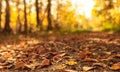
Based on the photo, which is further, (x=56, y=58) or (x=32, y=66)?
(x=56, y=58)

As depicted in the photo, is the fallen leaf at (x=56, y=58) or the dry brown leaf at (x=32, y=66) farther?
the fallen leaf at (x=56, y=58)

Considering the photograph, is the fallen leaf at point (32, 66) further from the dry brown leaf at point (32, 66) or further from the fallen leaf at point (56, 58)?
the fallen leaf at point (56, 58)

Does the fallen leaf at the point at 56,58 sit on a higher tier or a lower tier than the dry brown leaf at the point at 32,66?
lower

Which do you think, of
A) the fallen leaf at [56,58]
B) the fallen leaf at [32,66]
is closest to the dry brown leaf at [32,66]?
the fallen leaf at [32,66]

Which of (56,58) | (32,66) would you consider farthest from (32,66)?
(56,58)

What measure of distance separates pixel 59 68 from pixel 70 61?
61cm

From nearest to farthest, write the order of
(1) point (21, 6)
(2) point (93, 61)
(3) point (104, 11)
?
(2) point (93, 61), (1) point (21, 6), (3) point (104, 11)

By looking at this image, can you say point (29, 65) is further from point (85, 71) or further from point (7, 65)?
point (85, 71)

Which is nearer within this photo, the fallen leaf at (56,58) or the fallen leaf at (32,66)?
the fallen leaf at (32,66)

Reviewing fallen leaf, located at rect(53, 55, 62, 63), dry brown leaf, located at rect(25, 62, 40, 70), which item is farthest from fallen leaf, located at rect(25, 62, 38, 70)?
fallen leaf, located at rect(53, 55, 62, 63)

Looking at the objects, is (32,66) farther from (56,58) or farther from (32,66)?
(56,58)

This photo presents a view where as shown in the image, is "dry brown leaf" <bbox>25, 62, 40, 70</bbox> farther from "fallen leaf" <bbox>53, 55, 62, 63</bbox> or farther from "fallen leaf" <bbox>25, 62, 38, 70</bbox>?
"fallen leaf" <bbox>53, 55, 62, 63</bbox>

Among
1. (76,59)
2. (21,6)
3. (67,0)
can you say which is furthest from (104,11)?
(76,59)

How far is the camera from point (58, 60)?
5.19 metres
